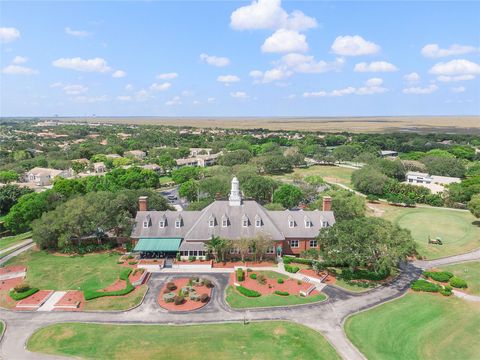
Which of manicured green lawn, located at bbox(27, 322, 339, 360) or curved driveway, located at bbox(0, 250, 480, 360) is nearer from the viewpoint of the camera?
manicured green lawn, located at bbox(27, 322, 339, 360)

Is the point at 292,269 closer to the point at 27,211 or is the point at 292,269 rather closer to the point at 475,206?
the point at 475,206

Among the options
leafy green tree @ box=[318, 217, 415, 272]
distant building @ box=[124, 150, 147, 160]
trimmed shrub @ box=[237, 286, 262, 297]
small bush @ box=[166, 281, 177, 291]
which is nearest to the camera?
trimmed shrub @ box=[237, 286, 262, 297]

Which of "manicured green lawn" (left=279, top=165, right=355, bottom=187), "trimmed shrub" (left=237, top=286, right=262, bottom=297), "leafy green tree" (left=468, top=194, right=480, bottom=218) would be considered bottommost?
"trimmed shrub" (left=237, top=286, right=262, bottom=297)

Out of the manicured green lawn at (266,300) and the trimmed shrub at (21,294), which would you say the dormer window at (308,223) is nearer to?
the manicured green lawn at (266,300)

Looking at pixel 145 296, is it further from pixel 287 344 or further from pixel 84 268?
pixel 287 344

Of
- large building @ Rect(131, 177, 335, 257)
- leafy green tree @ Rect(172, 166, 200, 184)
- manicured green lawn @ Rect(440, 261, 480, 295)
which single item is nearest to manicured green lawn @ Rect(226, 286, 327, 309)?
large building @ Rect(131, 177, 335, 257)

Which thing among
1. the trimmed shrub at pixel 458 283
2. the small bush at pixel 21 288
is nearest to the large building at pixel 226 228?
the small bush at pixel 21 288

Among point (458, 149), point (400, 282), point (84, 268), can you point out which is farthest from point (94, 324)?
point (458, 149)

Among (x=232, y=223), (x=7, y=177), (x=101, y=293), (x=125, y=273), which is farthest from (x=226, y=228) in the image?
(x=7, y=177)

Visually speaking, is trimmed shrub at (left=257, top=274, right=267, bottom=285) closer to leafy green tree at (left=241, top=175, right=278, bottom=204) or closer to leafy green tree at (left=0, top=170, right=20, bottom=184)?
leafy green tree at (left=241, top=175, right=278, bottom=204)
